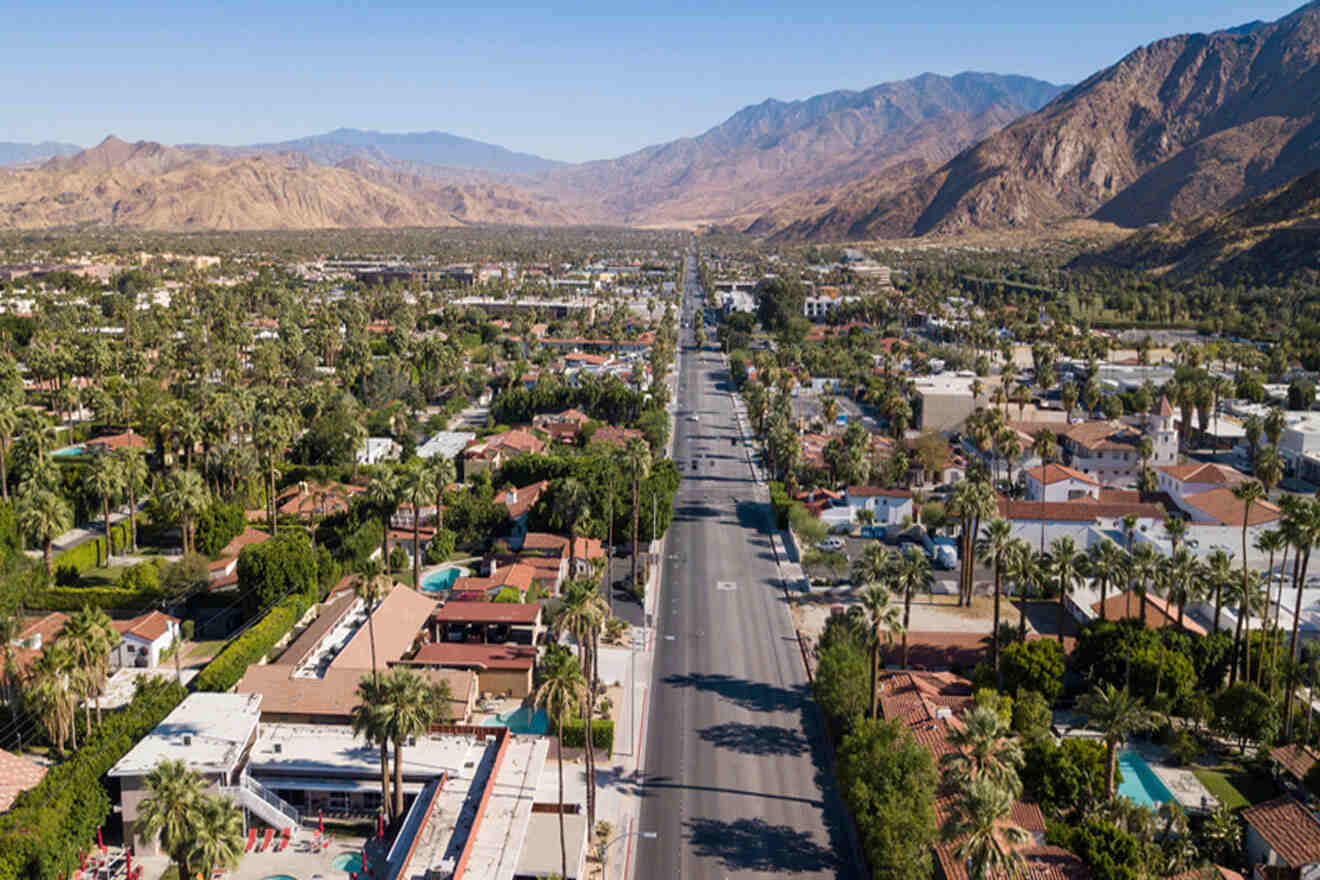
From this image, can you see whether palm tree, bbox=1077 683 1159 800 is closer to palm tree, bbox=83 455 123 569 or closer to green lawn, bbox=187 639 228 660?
green lawn, bbox=187 639 228 660

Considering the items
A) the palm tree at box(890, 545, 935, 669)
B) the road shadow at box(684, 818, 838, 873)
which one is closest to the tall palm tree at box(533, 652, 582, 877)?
the road shadow at box(684, 818, 838, 873)

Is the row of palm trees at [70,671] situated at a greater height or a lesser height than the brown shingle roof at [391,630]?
greater

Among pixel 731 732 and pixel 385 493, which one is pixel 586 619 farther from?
pixel 385 493

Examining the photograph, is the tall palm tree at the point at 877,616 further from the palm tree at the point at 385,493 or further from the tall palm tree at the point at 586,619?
the palm tree at the point at 385,493

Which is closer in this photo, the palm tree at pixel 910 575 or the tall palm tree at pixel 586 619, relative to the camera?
the tall palm tree at pixel 586 619

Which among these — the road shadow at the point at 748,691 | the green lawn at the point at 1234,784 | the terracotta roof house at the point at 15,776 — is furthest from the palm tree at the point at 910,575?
the terracotta roof house at the point at 15,776

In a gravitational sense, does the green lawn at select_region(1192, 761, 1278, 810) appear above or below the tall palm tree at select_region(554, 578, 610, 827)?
below
